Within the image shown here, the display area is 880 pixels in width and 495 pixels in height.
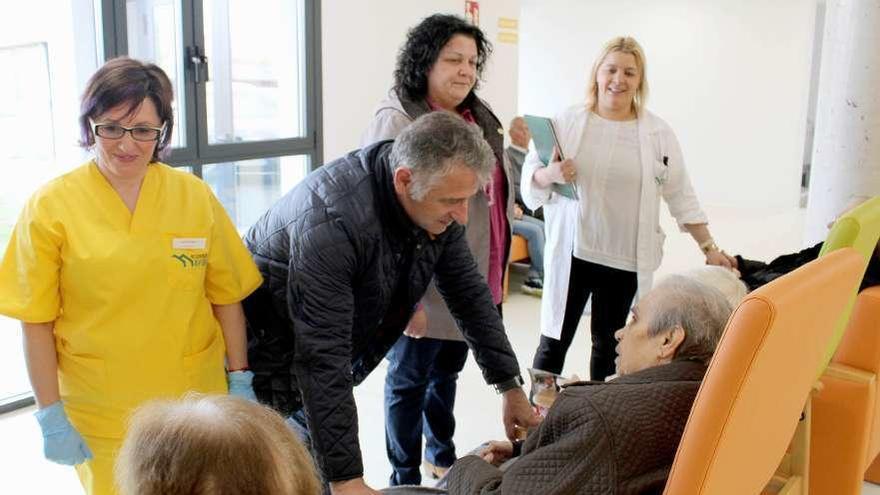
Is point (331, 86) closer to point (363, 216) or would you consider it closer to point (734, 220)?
point (363, 216)

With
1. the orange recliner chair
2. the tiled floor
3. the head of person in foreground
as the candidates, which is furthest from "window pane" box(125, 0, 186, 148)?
the orange recliner chair

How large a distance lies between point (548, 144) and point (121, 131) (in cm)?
165

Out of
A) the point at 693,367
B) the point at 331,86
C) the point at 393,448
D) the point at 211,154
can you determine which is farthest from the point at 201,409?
the point at 331,86

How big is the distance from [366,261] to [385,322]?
0.23 metres

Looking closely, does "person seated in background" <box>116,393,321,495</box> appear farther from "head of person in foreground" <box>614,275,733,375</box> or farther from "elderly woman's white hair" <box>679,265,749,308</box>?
"elderly woman's white hair" <box>679,265,749,308</box>

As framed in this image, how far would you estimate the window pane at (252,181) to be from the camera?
13.6 ft

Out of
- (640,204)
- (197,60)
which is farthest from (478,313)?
(197,60)

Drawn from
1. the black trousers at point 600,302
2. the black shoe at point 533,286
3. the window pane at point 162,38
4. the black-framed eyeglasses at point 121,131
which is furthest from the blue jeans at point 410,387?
the black shoe at point 533,286

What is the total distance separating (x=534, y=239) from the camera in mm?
5137

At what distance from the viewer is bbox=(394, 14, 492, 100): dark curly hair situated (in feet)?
7.73

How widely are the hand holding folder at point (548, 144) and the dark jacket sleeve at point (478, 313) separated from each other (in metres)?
0.97

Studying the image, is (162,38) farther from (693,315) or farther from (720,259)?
(693,315)

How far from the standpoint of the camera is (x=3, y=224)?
3867mm

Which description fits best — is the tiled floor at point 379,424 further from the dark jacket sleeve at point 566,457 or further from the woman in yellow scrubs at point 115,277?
the dark jacket sleeve at point 566,457
